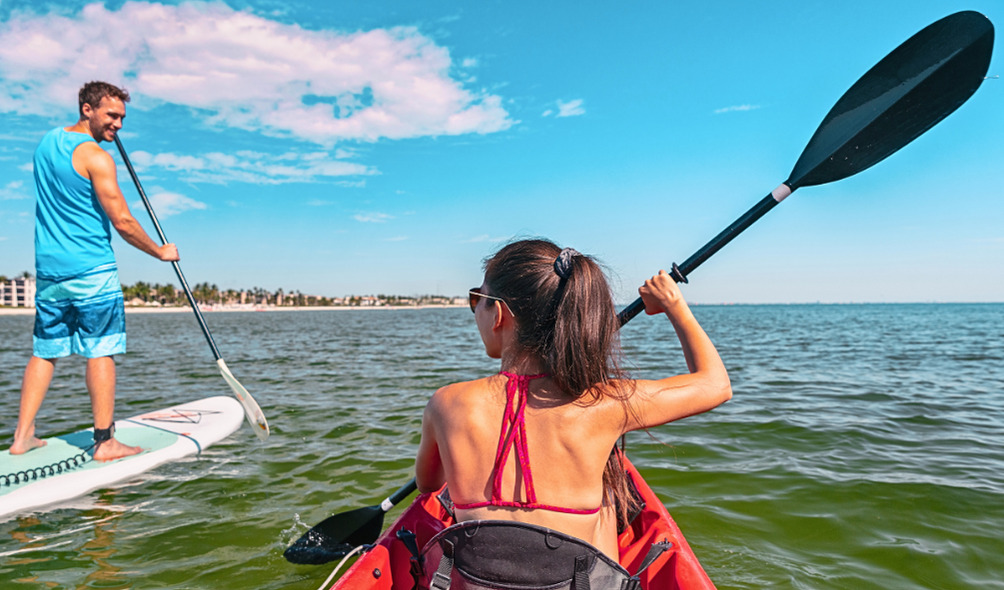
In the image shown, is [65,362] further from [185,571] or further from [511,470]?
[511,470]

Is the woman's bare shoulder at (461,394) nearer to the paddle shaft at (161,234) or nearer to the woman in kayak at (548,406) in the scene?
the woman in kayak at (548,406)

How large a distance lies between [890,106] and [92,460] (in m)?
6.03

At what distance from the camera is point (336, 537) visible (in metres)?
3.44

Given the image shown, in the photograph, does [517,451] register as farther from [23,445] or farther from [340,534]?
[23,445]

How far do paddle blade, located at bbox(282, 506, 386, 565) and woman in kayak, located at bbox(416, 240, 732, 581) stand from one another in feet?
6.31

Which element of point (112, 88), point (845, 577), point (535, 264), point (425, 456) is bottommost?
point (845, 577)

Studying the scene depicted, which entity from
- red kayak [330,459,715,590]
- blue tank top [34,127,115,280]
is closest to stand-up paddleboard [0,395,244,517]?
blue tank top [34,127,115,280]

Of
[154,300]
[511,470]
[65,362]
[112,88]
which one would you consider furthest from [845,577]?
[154,300]

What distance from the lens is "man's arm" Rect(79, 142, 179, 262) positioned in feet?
13.9

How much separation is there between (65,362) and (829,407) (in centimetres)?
1791

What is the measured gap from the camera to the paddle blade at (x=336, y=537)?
329cm

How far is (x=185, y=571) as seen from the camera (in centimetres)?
320

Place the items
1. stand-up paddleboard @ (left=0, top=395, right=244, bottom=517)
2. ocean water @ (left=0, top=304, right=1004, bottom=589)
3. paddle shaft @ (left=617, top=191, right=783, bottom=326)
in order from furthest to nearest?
stand-up paddleboard @ (left=0, top=395, right=244, bottom=517)
ocean water @ (left=0, top=304, right=1004, bottom=589)
paddle shaft @ (left=617, top=191, right=783, bottom=326)

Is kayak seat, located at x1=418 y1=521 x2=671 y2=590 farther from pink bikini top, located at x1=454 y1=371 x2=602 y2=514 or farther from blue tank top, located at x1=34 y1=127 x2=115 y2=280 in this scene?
blue tank top, located at x1=34 y1=127 x2=115 y2=280
